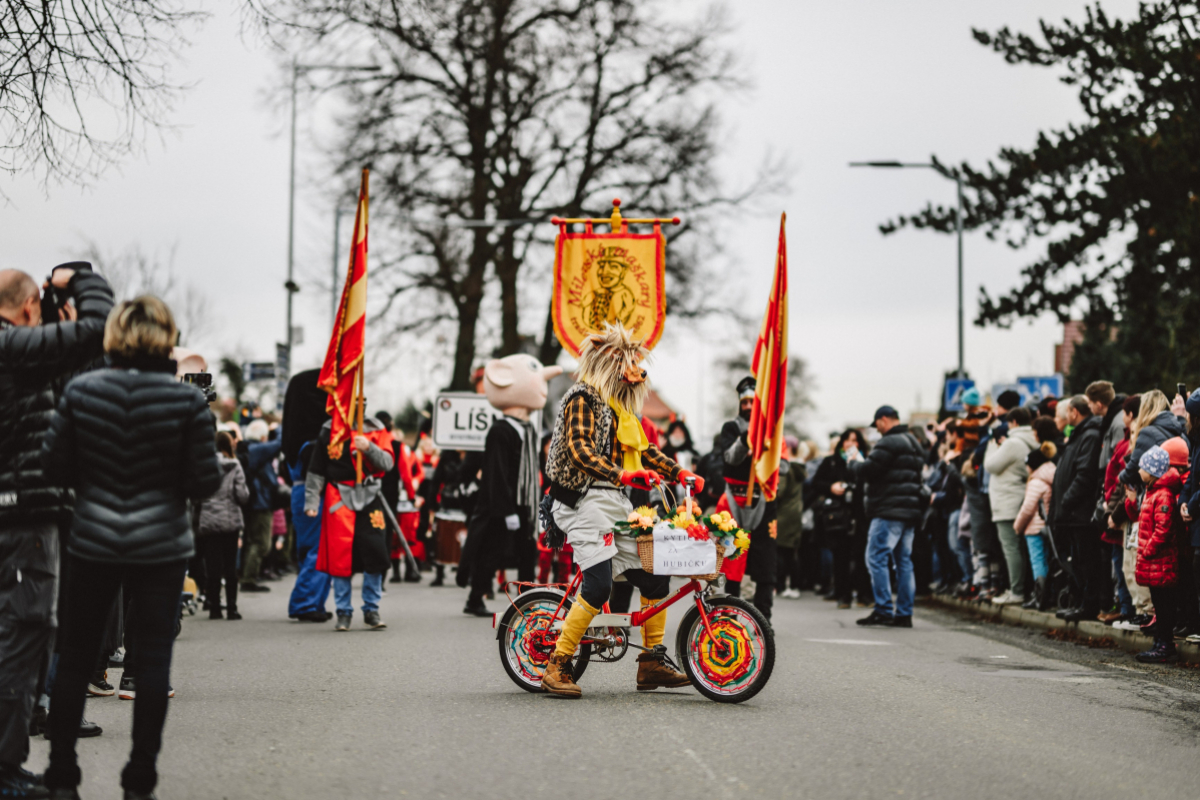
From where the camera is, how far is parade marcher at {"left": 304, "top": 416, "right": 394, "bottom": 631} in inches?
462

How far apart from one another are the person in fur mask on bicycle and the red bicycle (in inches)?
5.5

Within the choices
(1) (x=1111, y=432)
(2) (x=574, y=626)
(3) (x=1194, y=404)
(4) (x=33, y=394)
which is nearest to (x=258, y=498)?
(1) (x=1111, y=432)

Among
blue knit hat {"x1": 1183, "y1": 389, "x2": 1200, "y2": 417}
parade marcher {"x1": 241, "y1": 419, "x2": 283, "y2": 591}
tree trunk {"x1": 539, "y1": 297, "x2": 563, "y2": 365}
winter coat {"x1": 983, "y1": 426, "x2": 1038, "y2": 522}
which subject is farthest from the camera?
tree trunk {"x1": 539, "y1": 297, "x2": 563, "y2": 365}

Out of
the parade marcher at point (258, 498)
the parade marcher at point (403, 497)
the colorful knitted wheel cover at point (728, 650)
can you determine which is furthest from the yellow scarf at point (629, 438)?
the parade marcher at point (258, 498)

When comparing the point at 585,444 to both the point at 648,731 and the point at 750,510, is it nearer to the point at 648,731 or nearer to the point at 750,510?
the point at 648,731

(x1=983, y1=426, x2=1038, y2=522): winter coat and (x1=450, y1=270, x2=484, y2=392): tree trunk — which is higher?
(x1=450, y1=270, x2=484, y2=392): tree trunk

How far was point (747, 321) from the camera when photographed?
3334 centimetres

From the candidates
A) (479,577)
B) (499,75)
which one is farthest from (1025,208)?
(479,577)

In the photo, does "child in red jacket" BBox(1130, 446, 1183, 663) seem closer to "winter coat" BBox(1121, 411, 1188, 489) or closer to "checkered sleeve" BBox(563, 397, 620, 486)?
"winter coat" BBox(1121, 411, 1188, 489)

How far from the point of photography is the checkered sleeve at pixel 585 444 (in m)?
7.36

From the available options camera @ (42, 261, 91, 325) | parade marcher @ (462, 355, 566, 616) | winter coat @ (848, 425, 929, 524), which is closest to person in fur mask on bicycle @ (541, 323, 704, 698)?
camera @ (42, 261, 91, 325)

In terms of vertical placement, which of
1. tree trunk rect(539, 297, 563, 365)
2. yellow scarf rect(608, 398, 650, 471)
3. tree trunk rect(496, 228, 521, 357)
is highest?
tree trunk rect(496, 228, 521, 357)

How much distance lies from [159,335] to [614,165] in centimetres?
2736

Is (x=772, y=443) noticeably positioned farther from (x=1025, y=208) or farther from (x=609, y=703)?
(x=1025, y=208)
